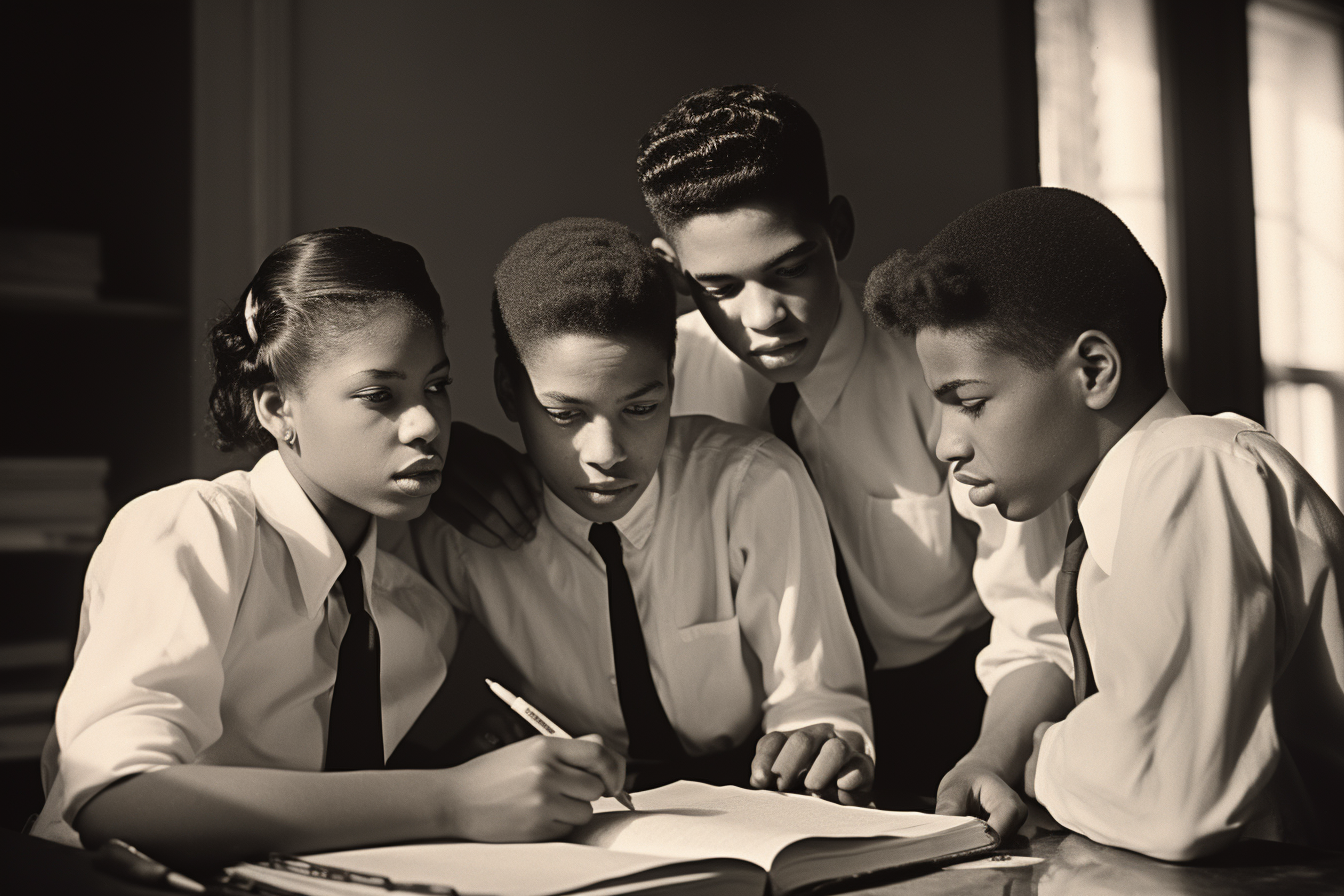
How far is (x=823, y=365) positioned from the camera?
1.41 meters

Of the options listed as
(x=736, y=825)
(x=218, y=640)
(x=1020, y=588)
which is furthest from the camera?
(x=1020, y=588)

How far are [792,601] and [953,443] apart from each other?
30 centimetres

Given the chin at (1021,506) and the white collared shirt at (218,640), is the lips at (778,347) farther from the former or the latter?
the white collared shirt at (218,640)

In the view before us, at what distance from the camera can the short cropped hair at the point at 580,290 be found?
115 centimetres

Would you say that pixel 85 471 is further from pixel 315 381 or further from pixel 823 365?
pixel 823 365

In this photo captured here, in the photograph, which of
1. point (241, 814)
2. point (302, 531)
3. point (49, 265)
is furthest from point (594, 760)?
point (49, 265)

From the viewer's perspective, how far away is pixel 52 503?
1508 mm

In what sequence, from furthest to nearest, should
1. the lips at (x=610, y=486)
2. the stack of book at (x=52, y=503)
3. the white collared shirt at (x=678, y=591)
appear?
1. the stack of book at (x=52, y=503)
2. the white collared shirt at (x=678, y=591)
3. the lips at (x=610, y=486)

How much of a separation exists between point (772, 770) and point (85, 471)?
975 millimetres

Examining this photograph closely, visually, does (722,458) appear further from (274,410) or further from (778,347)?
(274,410)

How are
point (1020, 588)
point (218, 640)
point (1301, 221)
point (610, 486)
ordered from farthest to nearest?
point (1301, 221)
point (1020, 588)
point (610, 486)
point (218, 640)

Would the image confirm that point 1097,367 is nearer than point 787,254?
Yes

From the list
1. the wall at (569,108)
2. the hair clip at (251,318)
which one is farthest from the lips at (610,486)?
the wall at (569,108)

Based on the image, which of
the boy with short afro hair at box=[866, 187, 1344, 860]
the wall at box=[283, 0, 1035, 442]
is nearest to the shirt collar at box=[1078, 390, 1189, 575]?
the boy with short afro hair at box=[866, 187, 1344, 860]
